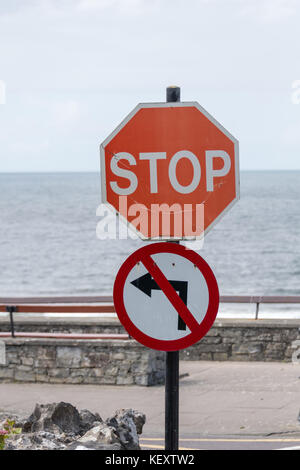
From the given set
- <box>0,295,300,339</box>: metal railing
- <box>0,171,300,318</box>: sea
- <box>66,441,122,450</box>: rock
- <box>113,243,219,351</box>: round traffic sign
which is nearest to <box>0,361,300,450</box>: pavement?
<box>0,295,300,339</box>: metal railing

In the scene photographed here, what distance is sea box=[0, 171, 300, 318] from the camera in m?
58.0

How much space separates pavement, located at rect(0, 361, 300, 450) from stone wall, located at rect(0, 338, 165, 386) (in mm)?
175

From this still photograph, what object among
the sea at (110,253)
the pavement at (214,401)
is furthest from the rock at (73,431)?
the sea at (110,253)

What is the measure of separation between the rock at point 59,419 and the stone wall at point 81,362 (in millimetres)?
5396

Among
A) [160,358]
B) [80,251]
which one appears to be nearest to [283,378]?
[160,358]

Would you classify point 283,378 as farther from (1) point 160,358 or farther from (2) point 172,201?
(2) point 172,201

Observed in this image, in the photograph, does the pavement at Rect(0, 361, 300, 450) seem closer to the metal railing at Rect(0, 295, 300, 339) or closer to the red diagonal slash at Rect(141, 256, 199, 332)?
the metal railing at Rect(0, 295, 300, 339)

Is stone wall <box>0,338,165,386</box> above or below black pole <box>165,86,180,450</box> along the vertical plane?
below

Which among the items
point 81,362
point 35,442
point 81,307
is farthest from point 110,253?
point 35,442

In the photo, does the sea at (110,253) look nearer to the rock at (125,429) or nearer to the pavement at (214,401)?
the pavement at (214,401)

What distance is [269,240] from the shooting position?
80.2 metres

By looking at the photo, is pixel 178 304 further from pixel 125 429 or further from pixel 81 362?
pixel 81 362

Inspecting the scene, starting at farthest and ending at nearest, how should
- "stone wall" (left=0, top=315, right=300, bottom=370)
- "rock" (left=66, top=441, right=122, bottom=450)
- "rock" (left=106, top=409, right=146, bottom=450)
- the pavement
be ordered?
"stone wall" (left=0, top=315, right=300, bottom=370)
the pavement
"rock" (left=106, top=409, right=146, bottom=450)
"rock" (left=66, top=441, right=122, bottom=450)
